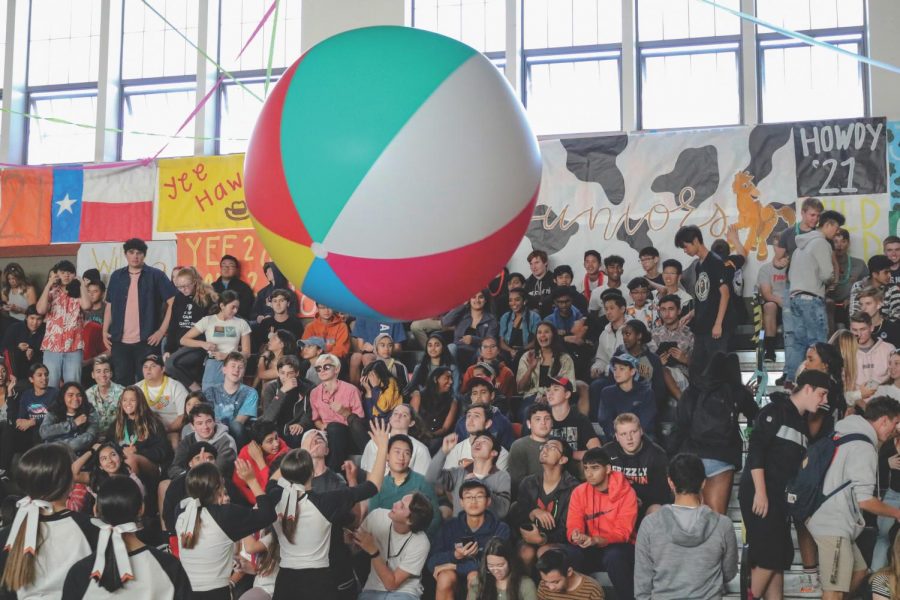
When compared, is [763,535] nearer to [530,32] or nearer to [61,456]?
[61,456]

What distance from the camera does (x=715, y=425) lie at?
6.28 meters

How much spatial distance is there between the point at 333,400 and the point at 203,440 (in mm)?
1056

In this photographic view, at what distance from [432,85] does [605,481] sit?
3.55m

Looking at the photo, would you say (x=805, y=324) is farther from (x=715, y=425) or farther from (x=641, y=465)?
(x=641, y=465)

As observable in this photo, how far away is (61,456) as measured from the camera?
3498 mm

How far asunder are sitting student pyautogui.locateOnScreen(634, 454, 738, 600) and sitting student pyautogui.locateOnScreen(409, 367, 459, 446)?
2.57 meters

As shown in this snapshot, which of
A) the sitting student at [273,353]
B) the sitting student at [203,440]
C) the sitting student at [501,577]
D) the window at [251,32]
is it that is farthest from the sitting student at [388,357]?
the window at [251,32]

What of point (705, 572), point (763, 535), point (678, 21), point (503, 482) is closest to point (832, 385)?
point (763, 535)

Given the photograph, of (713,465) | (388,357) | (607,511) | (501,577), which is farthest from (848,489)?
(388,357)

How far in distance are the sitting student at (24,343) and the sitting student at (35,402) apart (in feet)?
3.75

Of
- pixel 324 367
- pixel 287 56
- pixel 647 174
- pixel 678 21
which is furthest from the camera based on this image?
pixel 287 56

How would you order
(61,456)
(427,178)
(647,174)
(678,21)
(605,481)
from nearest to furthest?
(427,178)
(61,456)
(605,481)
(647,174)
(678,21)

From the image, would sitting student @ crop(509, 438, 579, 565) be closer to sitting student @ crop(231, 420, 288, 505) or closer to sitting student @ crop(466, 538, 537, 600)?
sitting student @ crop(466, 538, 537, 600)

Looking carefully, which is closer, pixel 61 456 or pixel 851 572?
pixel 61 456
